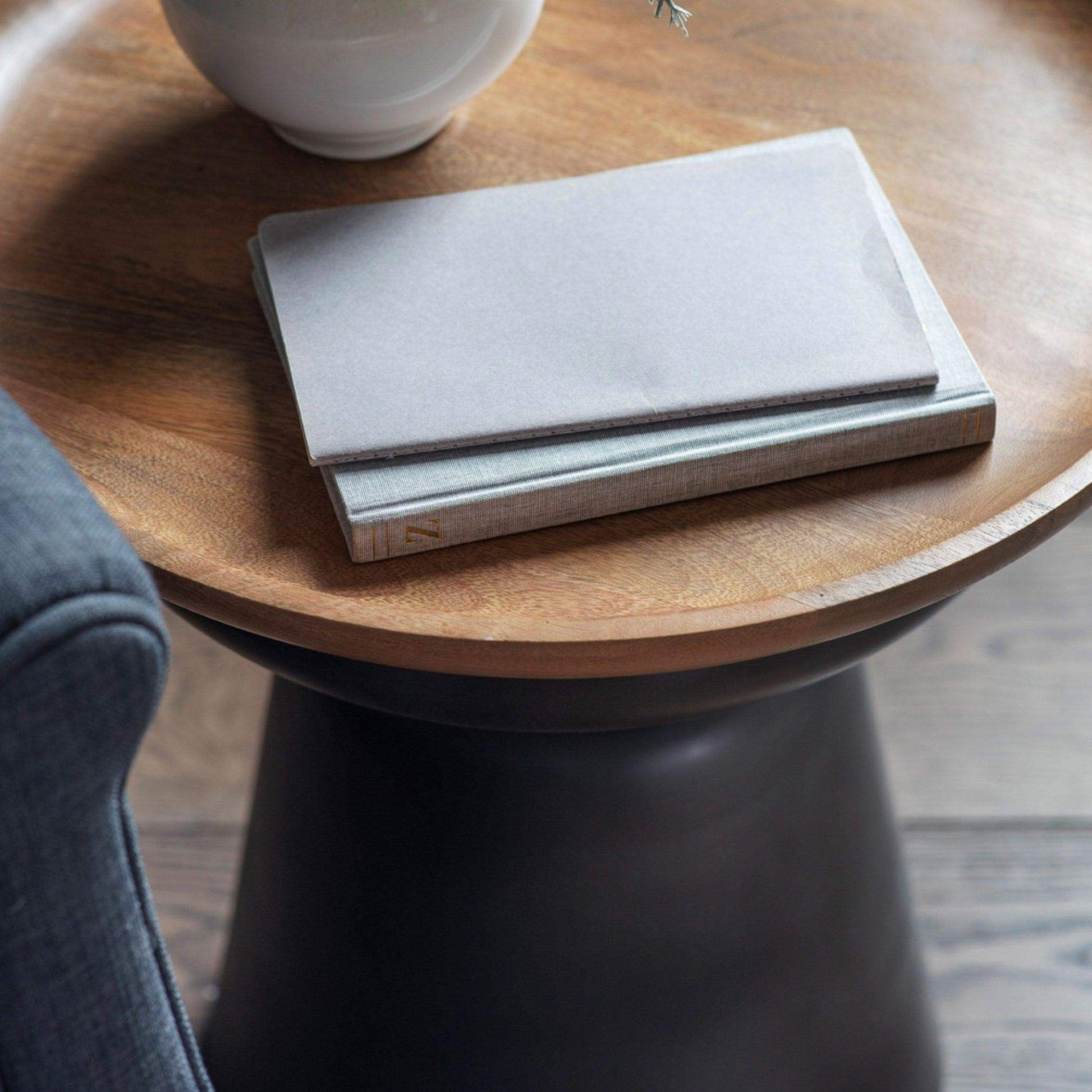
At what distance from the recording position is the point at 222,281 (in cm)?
62

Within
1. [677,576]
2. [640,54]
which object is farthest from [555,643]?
[640,54]

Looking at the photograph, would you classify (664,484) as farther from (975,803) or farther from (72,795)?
(975,803)

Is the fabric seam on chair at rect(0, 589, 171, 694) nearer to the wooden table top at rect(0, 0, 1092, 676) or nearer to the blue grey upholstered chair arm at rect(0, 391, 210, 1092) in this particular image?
the blue grey upholstered chair arm at rect(0, 391, 210, 1092)

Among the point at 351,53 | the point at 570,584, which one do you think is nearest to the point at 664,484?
the point at 570,584

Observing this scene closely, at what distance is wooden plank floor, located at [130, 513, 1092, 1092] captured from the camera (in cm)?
98

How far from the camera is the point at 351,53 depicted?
588 millimetres

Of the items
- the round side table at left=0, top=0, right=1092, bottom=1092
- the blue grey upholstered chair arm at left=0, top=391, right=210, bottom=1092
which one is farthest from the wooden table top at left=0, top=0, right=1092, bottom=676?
the blue grey upholstered chair arm at left=0, top=391, right=210, bottom=1092

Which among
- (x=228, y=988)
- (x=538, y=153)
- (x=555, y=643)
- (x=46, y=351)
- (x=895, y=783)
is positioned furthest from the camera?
(x=895, y=783)

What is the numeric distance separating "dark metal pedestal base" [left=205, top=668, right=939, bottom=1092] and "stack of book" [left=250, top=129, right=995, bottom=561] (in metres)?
0.20

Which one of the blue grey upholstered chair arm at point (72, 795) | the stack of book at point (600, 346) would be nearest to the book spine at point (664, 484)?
the stack of book at point (600, 346)

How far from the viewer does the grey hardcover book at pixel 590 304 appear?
0.51m

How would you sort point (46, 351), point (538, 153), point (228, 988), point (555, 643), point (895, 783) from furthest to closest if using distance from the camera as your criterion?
point (895, 783) < point (228, 988) < point (538, 153) < point (46, 351) < point (555, 643)

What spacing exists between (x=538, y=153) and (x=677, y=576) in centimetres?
30

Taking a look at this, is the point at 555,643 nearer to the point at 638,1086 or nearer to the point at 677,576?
the point at 677,576
